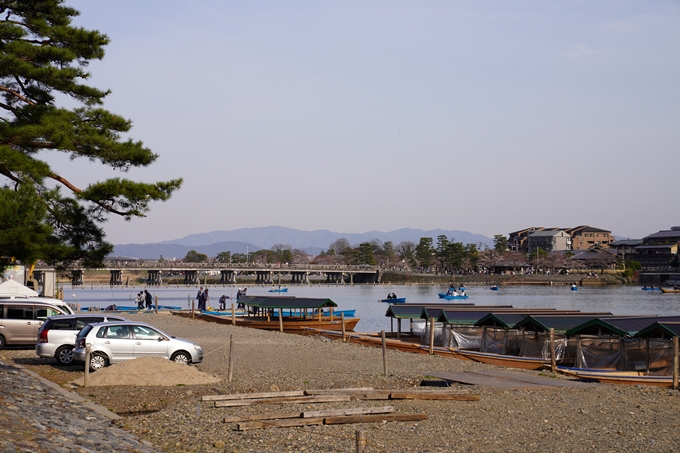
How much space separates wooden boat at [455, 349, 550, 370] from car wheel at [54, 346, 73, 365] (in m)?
15.8

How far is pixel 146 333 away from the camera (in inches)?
892

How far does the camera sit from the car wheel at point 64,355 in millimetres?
23500

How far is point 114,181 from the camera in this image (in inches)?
952

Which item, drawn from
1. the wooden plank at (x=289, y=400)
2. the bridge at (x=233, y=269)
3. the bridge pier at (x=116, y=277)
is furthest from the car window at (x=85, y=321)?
the bridge pier at (x=116, y=277)

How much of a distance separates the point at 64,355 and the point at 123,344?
291 cm

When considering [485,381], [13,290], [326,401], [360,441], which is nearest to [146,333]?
[326,401]

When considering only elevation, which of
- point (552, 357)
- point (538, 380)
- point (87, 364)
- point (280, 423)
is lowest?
point (538, 380)

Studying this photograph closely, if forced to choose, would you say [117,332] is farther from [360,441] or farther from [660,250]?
[660,250]

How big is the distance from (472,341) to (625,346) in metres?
8.18

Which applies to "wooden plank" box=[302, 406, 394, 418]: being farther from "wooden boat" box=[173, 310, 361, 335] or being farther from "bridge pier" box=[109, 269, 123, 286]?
"bridge pier" box=[109, 269, 123, 286]

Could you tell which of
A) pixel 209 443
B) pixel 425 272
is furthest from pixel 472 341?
pixel 425 272

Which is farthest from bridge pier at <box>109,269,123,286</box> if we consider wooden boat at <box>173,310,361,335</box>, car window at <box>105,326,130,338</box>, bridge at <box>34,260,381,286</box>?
car window at <box>105,326,130,338</box>

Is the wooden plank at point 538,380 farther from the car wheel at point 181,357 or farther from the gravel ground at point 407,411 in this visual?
the car wheel at point 181,357

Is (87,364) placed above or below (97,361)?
above
